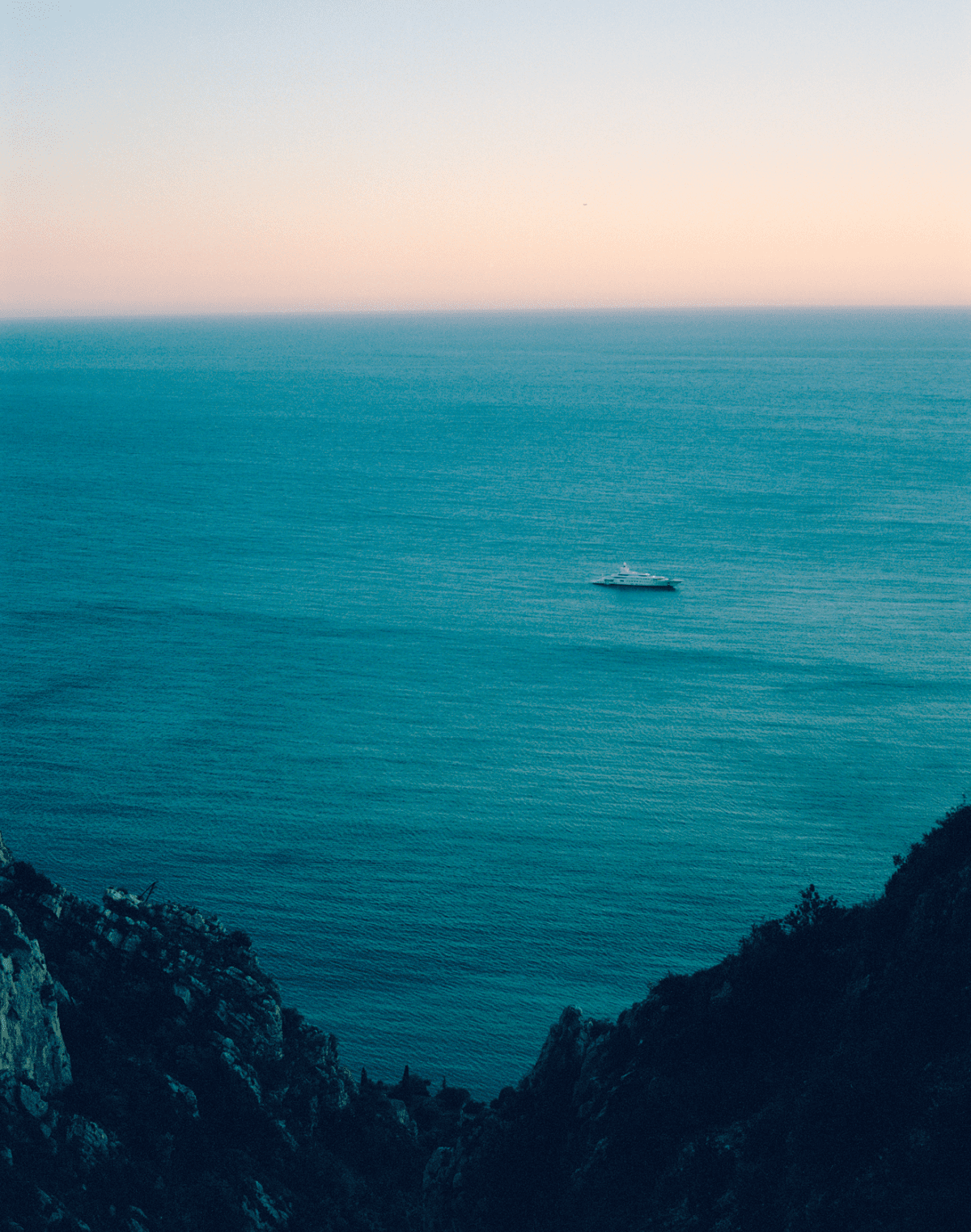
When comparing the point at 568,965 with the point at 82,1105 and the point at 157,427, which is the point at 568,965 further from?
the point at 157,427

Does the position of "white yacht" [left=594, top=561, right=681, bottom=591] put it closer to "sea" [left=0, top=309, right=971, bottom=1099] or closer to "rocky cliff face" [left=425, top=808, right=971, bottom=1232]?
"sea" [left=0, top=309, right=971, bottom=1099]

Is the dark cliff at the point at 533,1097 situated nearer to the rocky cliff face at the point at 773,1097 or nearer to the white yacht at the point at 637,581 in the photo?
the rocky cliff face at the point at 773,1097

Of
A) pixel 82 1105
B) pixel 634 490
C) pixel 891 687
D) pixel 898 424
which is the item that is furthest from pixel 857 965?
pixel 898 424

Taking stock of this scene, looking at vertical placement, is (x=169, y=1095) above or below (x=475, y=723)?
below

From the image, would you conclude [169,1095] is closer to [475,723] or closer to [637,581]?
[475,723]

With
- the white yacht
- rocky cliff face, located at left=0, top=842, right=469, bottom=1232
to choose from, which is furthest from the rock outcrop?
the white yacht

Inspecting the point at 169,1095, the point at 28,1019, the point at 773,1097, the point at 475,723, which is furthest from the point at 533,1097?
the point at 475,723
